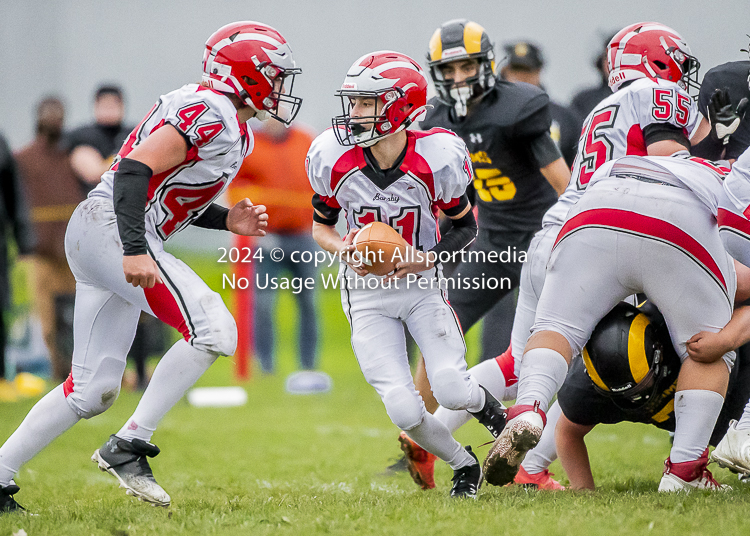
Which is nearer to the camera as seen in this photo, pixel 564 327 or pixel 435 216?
pixel 564 327

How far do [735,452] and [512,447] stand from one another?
90cm

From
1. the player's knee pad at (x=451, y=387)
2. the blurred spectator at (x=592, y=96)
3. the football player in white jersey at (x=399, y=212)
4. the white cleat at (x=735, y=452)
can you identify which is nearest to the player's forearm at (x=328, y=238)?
Result: the football player in white jersey at (x=399, y=212)

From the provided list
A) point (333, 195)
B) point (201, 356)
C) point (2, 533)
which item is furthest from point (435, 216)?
point (2, 533)

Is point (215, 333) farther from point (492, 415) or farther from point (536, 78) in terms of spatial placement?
point (536, 78)

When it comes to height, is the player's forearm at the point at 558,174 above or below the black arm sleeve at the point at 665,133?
below

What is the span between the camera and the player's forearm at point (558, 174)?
4492mm

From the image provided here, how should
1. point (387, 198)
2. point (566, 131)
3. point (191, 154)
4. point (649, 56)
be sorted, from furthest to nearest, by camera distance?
point (566, 131), point (649, 56), point (387, 198), point (191, 154)

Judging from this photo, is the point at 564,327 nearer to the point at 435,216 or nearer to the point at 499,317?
the point at 435,216

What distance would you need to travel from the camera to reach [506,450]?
9.54ft

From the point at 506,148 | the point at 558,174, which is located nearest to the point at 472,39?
the point at 506,148

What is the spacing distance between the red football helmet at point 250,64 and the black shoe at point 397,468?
6.58 feet

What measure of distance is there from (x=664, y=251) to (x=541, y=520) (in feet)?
3.43

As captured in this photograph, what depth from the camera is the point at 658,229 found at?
9.96 feet

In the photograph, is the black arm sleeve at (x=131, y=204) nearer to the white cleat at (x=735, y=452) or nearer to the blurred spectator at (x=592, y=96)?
the white cleat at (x=735, y=452)
